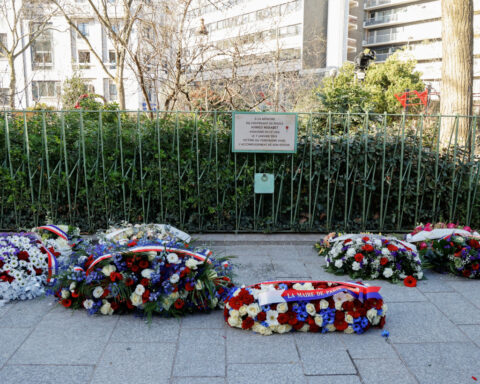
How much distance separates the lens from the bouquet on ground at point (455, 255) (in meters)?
4.67

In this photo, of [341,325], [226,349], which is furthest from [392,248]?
[226,349]

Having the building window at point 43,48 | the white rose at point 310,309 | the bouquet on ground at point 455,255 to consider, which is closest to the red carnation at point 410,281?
the bouquet on ground at point 455,255

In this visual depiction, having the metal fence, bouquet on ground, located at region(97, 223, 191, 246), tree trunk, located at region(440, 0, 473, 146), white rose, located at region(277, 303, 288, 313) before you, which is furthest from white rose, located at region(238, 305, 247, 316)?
tree trunk, located at region(440, 0, 473, 146)

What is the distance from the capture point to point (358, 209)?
21.6 feet

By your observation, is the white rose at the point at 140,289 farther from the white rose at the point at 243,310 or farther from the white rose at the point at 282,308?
the white rose at the point at 282,308

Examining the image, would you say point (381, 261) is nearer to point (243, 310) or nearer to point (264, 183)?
point (243, 310)

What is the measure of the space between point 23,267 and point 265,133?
3.47 meters

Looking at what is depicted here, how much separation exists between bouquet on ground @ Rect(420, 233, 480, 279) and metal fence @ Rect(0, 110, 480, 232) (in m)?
1.53

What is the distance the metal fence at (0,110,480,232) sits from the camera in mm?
6176

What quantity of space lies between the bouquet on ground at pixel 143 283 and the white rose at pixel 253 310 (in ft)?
1.42

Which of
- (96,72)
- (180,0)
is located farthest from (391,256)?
(96,72)

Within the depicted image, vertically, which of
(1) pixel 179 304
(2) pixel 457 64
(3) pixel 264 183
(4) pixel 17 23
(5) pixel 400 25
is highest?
(5) pixel 400 25

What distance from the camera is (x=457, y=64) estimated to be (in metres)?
7.09

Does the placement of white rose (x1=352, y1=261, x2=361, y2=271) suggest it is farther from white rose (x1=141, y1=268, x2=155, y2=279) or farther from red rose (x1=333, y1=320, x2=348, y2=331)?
white rose (x1=141, y1=268, x2=155, y2=279)
